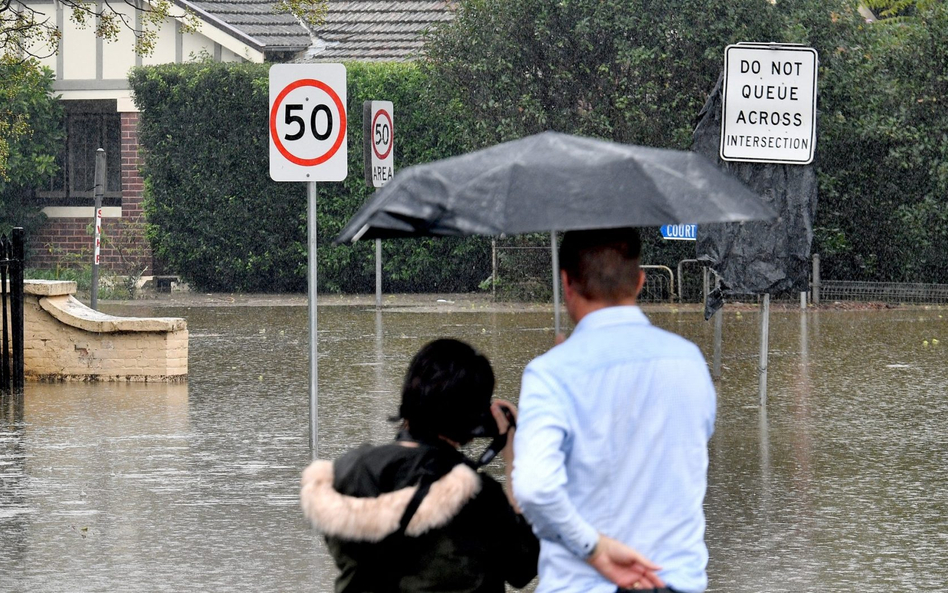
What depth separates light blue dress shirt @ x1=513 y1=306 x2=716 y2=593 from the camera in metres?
3.33

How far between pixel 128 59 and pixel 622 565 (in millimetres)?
28605

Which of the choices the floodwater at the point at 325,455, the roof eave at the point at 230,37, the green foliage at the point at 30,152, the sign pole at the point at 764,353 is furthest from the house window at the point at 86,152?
the sign pole at the point at 764,353

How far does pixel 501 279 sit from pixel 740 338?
7571 mm

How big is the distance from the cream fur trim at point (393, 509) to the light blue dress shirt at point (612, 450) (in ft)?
0.68

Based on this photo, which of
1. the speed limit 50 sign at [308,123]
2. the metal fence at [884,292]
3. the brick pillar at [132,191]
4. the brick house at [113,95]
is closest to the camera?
the speed limit 50 sign at [308,123]

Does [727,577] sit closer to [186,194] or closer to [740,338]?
[740,338]

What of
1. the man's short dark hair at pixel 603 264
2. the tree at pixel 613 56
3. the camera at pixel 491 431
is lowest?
the camera at pixel 491 431

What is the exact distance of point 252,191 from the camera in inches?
1104

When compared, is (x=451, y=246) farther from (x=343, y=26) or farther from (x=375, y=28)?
(x=343, y=26)

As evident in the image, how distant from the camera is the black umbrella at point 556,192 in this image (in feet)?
11.6

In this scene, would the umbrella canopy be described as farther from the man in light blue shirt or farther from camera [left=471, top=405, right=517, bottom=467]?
camera [left=471, top=405, right=517, bottom=467]

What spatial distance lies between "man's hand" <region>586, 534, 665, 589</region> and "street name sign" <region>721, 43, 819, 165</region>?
30.6ft

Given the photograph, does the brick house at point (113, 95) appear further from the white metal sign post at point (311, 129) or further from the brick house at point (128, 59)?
the white metal sign post at point (311, 129)

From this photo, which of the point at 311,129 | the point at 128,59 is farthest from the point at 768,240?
the point at 128,59
